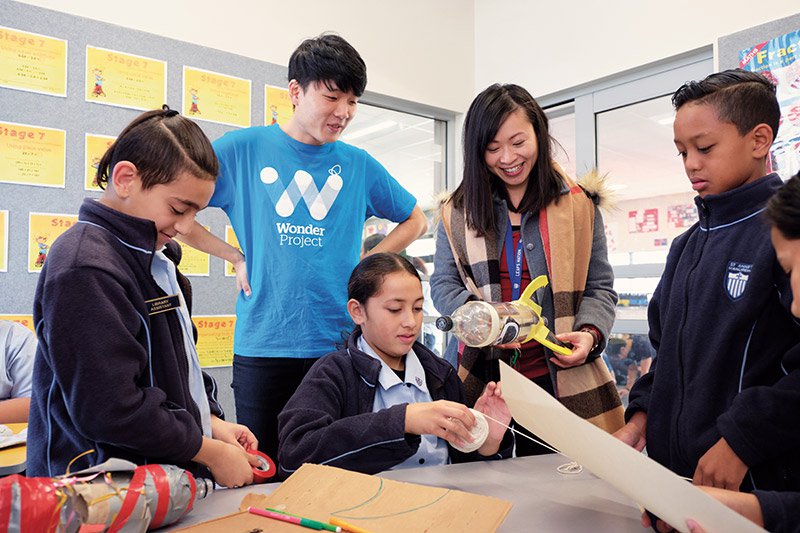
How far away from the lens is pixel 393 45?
3.35 metres

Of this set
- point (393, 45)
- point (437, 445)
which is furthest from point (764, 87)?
point (393, 45)

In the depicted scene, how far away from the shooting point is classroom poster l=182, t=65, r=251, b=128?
2.65 metres

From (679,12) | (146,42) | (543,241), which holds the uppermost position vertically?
(679,12)

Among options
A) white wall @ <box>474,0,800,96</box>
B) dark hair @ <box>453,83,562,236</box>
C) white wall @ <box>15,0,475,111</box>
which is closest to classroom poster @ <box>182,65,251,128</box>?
white wall @ <box>15,0,475,111</box>

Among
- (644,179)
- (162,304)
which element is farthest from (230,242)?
(644,179)

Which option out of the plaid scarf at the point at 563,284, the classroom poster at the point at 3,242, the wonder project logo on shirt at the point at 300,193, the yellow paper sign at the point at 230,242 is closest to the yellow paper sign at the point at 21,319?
the classroom poster at the point at 3,242

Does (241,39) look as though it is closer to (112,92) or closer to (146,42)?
(146,42)

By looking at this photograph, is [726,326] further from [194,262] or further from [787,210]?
[194,262]

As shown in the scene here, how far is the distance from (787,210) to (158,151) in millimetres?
1019

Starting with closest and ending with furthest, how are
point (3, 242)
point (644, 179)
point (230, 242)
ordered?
point (3, 242) → point (230, 242) → point (644, 179)

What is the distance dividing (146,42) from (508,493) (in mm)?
2296

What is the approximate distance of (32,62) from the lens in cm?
230

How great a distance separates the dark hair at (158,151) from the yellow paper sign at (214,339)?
1.49m

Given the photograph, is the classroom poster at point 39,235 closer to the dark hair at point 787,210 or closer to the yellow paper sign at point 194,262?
the yellow paper sign at point 194,262
